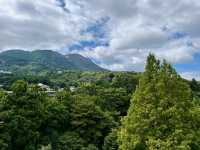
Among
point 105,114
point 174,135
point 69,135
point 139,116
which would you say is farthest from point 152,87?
point 105,114

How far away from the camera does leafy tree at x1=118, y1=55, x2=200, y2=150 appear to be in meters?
19.2

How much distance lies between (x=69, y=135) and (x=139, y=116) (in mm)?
22609

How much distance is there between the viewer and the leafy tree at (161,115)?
1919 cm

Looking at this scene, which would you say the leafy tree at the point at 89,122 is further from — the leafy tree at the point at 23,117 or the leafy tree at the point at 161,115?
the leafy tree at the point at 161,115

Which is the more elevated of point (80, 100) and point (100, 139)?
point (80, 100)

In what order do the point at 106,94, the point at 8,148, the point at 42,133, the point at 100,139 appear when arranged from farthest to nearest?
the point at 106,94 < the point at 100,139 < the point at 42,133 < the point at 8,148

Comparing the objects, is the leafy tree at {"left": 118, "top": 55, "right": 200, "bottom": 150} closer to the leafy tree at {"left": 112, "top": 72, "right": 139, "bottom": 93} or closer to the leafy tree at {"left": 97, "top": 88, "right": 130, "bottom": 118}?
the leafy tree at {"left": 97, "top": 88, "right": 130, "bottom": 118}

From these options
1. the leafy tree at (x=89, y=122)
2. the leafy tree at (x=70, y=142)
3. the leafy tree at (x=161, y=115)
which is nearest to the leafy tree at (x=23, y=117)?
the leafy tree at (x=70, y=142)

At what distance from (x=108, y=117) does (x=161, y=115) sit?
2700 cm

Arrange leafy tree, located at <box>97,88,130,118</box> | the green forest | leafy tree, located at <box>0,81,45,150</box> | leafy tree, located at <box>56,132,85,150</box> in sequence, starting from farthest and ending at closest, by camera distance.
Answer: leafy tree, located at <box>97,88,130,118</box> < leafy tree, located at <box>56,132,85,150</box> < leafy tree, located at <box>0,81,45,150</box> < the green forest

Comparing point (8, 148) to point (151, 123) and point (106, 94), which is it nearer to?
point (151, 123)

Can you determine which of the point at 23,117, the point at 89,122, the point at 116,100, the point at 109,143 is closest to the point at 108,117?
the point at 89,122

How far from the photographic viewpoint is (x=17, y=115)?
123ft

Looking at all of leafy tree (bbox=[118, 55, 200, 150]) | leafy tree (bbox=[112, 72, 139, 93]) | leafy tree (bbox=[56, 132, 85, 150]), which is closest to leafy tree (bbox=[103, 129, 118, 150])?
leafy tree (bbox=[56, 132, 85, 150])
